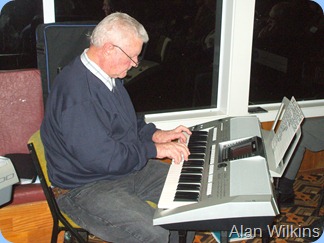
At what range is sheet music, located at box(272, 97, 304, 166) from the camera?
6.14ft

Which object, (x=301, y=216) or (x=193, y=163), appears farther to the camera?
(x=301, y=216)

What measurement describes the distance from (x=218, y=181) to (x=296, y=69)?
2332 millimetres

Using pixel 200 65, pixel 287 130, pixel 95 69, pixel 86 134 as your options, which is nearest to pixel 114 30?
pixel 95 69

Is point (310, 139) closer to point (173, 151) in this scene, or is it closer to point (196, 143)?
point (196, 143)

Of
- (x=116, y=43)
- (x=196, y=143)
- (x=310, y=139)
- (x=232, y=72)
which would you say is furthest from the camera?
(x=232, y=72)

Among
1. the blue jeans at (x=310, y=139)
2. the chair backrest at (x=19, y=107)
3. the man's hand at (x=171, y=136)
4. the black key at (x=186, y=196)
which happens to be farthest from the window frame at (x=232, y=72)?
the black key at (x=186, y=196)

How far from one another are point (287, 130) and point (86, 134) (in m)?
0.90

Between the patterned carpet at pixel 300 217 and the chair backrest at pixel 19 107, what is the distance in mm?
820

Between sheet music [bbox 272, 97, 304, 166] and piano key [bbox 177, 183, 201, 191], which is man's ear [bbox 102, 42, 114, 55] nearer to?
piano key [bbox 177, 183, 201, 191]

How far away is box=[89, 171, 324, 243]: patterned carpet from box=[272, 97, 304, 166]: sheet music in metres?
0.98

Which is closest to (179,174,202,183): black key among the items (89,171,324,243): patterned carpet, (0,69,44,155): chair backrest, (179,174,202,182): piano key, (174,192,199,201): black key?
(179,174,202,182): piano key

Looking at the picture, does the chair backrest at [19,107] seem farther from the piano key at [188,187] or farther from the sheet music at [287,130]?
the sheet music at [287,130]

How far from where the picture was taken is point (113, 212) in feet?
6.23

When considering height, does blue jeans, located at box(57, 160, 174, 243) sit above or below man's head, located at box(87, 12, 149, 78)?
below
